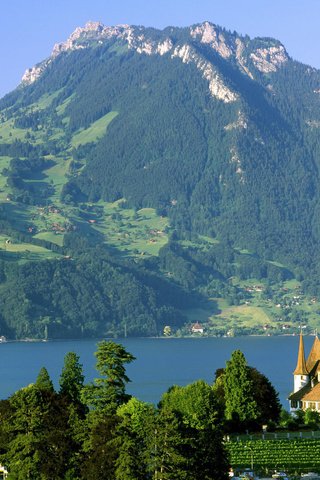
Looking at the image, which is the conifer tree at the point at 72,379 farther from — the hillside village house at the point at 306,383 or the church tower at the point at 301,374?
the church tower at the point at 301,374

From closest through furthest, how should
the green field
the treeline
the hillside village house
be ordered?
1. the treeline
2. the green field
3. the hillside village house

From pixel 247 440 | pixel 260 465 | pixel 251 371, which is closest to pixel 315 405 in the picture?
pixel 251 371

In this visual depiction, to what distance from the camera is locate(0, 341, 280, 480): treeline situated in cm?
9731

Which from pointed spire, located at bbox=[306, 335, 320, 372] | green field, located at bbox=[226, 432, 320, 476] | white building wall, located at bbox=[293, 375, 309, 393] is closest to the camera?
green field, located at bbox=[226, 432, 320, 476]

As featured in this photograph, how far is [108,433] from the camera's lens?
99.8 meters

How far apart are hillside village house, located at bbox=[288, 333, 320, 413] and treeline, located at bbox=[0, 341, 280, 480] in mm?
26389

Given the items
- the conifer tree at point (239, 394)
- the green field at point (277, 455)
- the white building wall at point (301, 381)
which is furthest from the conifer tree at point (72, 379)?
the white building wall at point (301, 381)

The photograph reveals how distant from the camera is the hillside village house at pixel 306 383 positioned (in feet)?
480

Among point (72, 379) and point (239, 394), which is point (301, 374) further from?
point (72, 379)

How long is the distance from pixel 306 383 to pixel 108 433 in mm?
59622

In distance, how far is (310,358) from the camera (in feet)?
527

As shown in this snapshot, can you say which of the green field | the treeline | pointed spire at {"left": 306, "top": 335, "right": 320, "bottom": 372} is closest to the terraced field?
the green field

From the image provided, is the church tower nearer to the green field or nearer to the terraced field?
the green field

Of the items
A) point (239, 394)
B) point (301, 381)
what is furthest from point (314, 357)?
point (239, 394)
